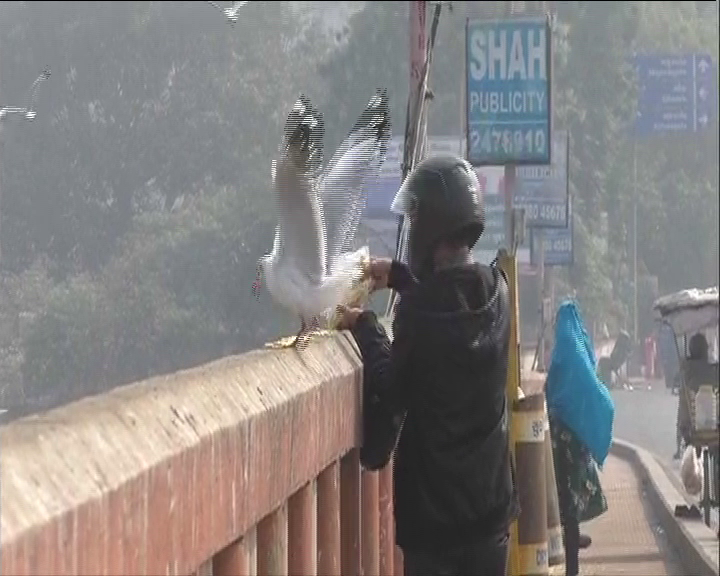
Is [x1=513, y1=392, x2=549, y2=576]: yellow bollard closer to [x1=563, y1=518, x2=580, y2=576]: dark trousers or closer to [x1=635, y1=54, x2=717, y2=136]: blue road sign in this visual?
[x1=563, y1=518, x2=580, y2=576]: dark trousers

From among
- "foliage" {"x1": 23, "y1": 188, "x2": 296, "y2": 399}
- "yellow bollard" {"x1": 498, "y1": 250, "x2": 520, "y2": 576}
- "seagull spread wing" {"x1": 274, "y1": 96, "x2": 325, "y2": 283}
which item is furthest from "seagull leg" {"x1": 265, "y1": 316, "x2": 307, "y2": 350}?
"foliage" {"x1": 23, "y1": 188, "x2": 296, "y2": 399}

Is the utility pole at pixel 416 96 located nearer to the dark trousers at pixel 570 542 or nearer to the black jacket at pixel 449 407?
the black jacket at pixel 449 407

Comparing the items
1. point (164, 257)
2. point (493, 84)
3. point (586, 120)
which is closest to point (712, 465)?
point (493, 84)

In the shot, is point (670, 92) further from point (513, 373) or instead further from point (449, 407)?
point (449, 407)

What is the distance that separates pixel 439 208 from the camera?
4.39 metres

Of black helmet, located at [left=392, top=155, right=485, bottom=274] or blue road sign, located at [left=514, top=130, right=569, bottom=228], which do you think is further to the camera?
blue road sign, located at [left=514, top=130, right=569, bottom=228]

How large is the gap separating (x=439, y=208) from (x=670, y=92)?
4709 cm

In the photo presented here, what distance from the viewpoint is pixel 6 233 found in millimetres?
3312

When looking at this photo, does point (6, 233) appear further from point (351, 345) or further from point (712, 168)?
point (712, 168)

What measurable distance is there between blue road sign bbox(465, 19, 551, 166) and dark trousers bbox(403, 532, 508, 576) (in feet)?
38.4

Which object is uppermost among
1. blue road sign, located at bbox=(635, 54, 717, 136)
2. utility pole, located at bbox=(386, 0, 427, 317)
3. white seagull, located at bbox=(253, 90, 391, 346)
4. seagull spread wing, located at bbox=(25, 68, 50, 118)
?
blue road sign, located at bbox=(635, 54, 717, 136)

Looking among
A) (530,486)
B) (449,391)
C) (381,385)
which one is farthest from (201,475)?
(530,486)

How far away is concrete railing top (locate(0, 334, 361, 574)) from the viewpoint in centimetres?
233

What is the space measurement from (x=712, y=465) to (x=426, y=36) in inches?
173
